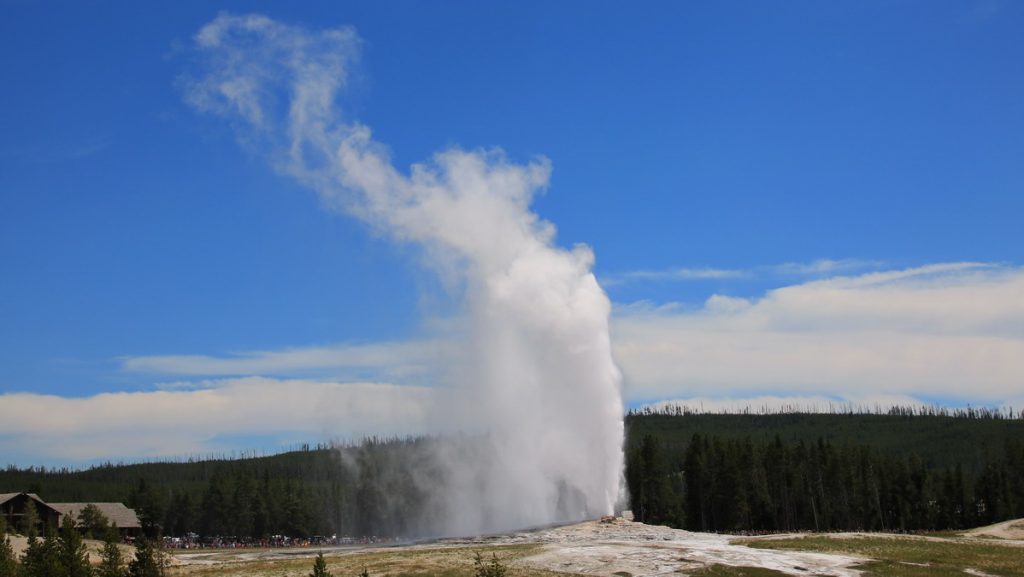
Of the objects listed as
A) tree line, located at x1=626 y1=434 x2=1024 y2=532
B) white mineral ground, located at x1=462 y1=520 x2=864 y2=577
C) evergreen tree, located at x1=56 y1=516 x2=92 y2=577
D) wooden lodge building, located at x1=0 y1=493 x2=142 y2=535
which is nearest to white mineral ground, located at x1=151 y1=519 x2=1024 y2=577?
white mineral ground, located at x1=462 y1=520 x2=864 y2=577

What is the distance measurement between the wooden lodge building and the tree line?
61206mm

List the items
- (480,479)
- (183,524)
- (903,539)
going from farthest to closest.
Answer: (183,524), (480,479), (903,539)

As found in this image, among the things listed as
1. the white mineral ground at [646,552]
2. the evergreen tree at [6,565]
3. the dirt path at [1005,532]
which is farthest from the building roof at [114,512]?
the dirt path at [1005,532]

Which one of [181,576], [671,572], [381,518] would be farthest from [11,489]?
[671,572]

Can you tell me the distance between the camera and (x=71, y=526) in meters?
47.7

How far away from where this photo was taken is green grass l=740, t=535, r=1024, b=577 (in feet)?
151

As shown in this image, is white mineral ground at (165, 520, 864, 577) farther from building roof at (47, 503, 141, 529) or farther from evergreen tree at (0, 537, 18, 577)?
building roof at (47, 503, 141, 529)

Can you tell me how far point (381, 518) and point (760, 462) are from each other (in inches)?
2367

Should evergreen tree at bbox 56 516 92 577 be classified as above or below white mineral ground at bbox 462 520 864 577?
above

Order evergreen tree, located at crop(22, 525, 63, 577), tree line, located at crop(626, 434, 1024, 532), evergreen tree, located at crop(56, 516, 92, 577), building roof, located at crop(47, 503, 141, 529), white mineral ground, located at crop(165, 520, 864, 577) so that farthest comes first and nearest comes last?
building roof, located at crop(47, 503, 141, 529) < tree line, located at crop(626, 434, 1024, 532) < white mineral ground, located at crop(165, 520, 864, 577) < evergreen tree, located at crop(22, 525, 63, 577) < evergreen tree, located at crop(56, 516, 92, 577)

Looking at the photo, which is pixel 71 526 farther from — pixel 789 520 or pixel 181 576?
pixel 789 520

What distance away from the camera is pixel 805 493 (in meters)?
108

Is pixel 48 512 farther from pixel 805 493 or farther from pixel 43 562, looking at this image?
pixel 805 493

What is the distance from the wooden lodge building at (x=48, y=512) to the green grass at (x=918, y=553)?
6850cm
